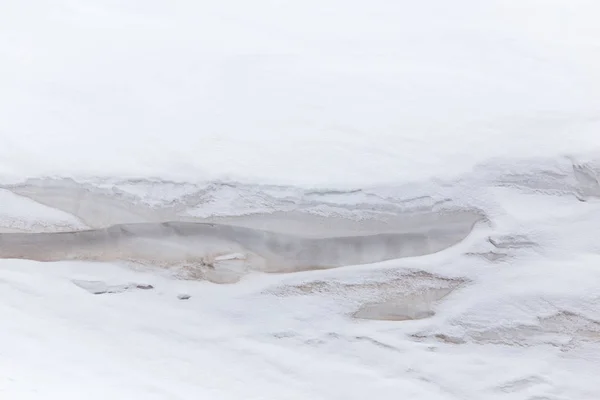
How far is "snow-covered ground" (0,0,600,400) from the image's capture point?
4.31 feet

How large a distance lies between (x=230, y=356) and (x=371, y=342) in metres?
0.37

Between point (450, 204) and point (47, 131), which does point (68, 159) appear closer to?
point (47, 131)

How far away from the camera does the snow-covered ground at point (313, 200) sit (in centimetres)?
131

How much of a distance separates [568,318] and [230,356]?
89 cm

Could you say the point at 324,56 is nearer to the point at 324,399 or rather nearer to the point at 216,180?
the point at 216,180

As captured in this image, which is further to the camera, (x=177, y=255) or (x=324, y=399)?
(x=177, y=255)

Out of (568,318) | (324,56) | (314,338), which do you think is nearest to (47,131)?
(324,56)

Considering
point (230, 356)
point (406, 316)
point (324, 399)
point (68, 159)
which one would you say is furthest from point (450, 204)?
point (68, 159)

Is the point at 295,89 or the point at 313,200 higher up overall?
the point at 295,89

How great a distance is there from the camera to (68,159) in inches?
53.4

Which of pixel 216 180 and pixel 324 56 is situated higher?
pixel 324 56

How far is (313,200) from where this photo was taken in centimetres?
134

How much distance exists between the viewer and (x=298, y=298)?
137 cm

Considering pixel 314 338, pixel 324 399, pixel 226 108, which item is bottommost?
pixel 324 399
